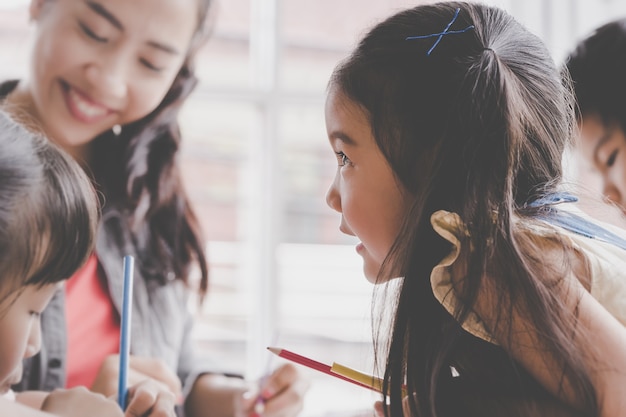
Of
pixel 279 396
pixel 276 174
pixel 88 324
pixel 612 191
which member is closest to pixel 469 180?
pixel 279 396

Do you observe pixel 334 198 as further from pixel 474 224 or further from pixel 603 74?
pixel 603 74

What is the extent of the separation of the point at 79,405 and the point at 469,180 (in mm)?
380

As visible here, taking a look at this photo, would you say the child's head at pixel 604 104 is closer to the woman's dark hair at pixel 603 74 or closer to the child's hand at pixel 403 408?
the woman's dark hair at pixel 603 74

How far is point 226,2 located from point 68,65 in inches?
29.1

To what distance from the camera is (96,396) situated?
0.68 m

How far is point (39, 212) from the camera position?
25.2 inches

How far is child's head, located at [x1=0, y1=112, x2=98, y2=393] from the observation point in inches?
24.3

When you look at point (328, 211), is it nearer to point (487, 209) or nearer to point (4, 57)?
point (4, 57)

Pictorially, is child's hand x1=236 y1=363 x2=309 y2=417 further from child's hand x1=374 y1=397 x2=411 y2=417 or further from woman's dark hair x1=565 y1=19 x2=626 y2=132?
woman's dark hair x1=565 y1=19 x2=626 y2=132

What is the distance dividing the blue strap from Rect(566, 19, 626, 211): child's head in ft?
1.35

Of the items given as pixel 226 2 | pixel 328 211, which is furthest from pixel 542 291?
pixel 226 2

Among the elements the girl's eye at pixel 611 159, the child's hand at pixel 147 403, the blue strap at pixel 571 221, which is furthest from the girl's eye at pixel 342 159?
the girl's eye at pixel 611 159

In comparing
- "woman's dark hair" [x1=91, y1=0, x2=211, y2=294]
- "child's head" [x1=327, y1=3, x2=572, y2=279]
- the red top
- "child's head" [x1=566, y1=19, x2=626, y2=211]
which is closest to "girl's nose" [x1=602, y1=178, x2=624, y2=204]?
"child's head" [x1=566, y1=19, x2=626, y2=211]

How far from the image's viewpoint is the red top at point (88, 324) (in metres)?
1.06
